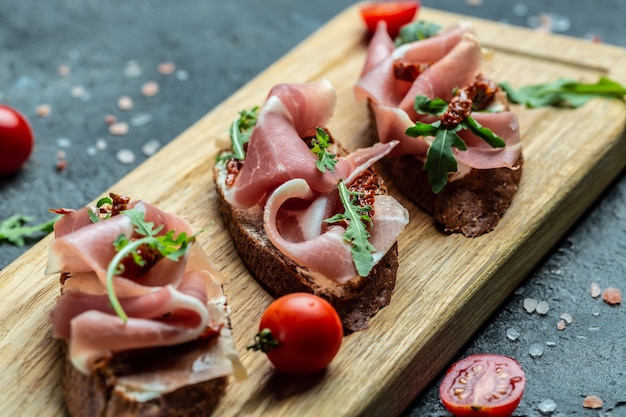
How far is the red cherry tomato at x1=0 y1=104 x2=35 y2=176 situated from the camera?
6.31 meters

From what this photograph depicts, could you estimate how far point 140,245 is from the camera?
14.2 ft

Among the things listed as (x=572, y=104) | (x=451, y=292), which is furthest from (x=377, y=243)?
(x=572, y=104)

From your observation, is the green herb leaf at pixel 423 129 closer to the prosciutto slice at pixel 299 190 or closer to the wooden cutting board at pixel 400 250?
the prosciutto slice at pixel 299 190

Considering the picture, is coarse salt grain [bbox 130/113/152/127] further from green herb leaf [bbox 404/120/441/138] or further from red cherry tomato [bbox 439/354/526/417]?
red cherry tomato [bbox 439/354/526/417]

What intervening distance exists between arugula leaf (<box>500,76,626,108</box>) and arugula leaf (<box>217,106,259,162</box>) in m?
1.99

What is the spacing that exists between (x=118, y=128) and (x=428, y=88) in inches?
110

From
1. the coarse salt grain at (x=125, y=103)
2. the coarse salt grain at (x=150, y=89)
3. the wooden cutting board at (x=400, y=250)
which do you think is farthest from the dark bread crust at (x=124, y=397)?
the coarse salt grain at (x=150, y=89)

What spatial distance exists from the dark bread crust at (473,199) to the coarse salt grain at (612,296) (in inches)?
31.6

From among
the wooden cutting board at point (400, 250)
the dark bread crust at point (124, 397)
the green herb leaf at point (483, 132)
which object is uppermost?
the green herb leaf at point (483, 132)

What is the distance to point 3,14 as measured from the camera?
839 cm

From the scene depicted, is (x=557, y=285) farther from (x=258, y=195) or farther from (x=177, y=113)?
(x=177, y=113)

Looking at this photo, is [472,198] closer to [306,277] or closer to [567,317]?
[567,317]

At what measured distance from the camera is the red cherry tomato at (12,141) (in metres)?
6.31

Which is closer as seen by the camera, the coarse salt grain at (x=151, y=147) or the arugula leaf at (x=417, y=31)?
the arugula leaf at (x=417, y=31)
